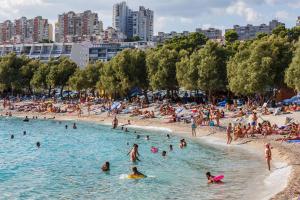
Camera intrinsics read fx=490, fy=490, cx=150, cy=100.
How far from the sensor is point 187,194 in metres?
21.9

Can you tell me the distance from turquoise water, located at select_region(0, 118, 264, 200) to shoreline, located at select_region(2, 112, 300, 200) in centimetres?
106

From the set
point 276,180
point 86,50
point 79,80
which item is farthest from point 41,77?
point 276,180

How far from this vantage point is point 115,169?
2905 centimetres

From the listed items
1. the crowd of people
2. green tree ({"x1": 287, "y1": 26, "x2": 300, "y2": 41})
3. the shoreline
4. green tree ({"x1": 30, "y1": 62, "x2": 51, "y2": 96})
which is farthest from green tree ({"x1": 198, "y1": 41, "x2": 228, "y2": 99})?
green tree ({"x1": 30, "y1": 62, "x2": 51, "y2": 96})

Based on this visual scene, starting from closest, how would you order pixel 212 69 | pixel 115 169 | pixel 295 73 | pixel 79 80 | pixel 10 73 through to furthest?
pixel 115 169 → pixel 295 73 → pixel 212 69 → pixel 79 80 → pixel 10 73

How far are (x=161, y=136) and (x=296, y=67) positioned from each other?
13.5 metres

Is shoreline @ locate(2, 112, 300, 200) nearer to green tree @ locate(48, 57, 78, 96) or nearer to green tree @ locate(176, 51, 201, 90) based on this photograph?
green tree @ locate(176, 51, 201, 90)

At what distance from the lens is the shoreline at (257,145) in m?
20.9

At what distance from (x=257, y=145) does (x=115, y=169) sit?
12011 mm

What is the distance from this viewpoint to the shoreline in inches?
822

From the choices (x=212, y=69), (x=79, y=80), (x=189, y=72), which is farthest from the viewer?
(x=79, y=80)

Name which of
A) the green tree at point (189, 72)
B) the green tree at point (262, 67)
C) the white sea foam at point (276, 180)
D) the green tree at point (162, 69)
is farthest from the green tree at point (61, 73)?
the white sea foam at point (276, 180)

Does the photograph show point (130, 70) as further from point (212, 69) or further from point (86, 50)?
point (86, 50)

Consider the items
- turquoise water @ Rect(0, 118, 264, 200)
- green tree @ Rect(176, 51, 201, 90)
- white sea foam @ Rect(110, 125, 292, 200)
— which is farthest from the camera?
green tree @ Rect(176, 51, 201, 90)
